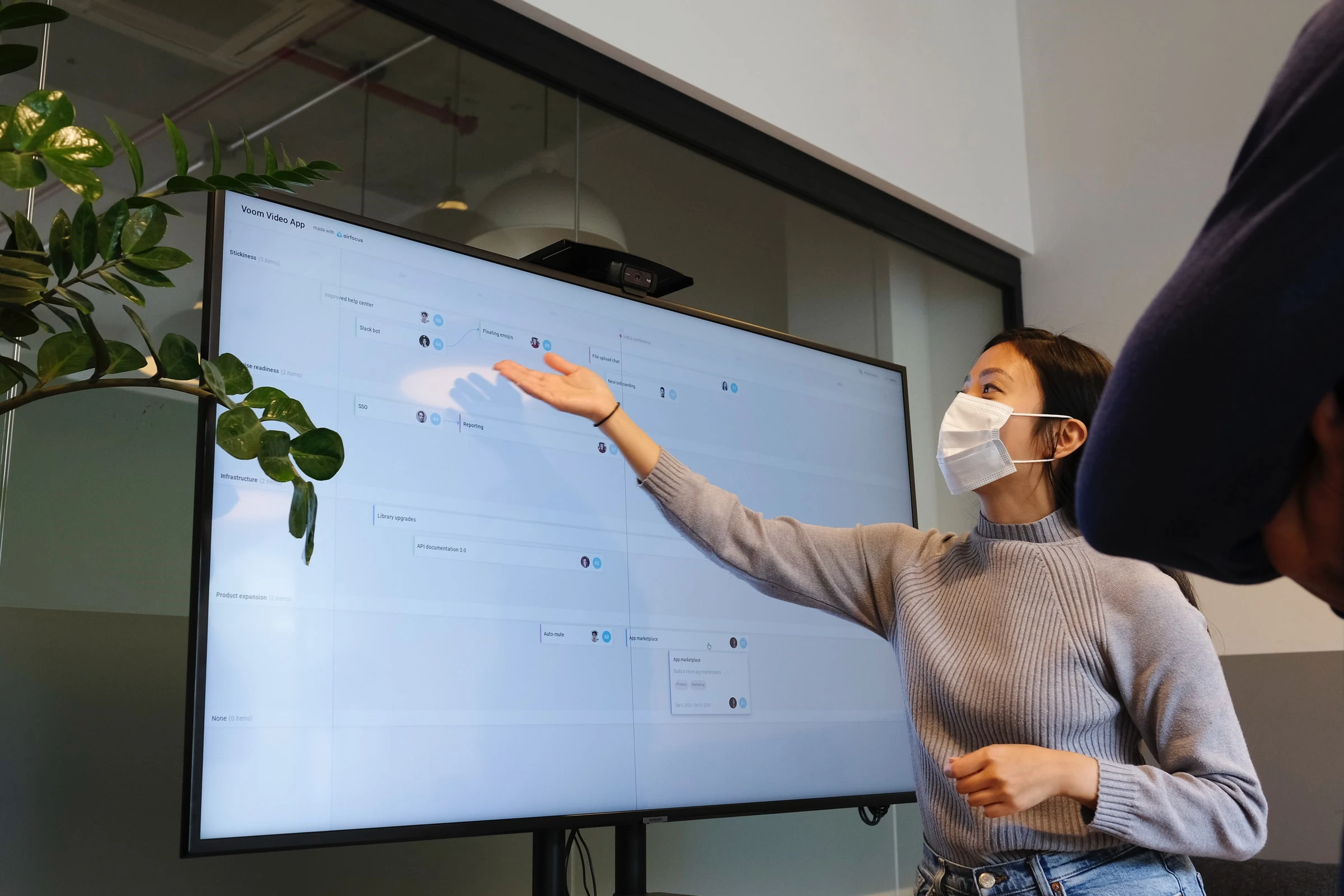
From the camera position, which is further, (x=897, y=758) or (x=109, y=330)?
(x=897, y=758)

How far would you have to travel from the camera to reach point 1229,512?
423 mm

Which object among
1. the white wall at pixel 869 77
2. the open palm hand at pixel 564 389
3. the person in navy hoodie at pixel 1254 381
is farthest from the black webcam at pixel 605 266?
the person in navy hoodie at pixel 1254 381

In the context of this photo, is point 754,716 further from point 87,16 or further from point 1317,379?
point 1317,379

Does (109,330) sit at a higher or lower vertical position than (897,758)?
higher

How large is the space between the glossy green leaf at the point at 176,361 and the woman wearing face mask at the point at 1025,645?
0.46m

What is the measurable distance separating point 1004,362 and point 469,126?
1.07 metres

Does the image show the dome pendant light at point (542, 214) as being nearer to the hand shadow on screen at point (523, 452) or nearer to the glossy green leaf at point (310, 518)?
the hand shadow on screen at point (523, 452)

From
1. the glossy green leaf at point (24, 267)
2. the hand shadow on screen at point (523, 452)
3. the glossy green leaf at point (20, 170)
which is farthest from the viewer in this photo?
the hand shadow on screen at point (523, 452)

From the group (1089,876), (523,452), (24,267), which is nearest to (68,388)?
(24,267)

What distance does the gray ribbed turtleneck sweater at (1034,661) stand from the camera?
1.39 metres

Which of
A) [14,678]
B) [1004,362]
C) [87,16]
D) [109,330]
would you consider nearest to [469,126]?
[87,16]

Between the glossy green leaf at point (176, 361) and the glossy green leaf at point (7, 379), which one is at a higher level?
the glossy green leaf at point (176, 361)

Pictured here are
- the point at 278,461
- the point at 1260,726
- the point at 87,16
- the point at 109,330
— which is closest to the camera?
the point at 278,461

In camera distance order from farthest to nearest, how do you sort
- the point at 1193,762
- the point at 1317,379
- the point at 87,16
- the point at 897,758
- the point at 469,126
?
the point at 897,758, the point at 469,126, the point at 87,16, the point at 1193,762, the point at 1317,379
